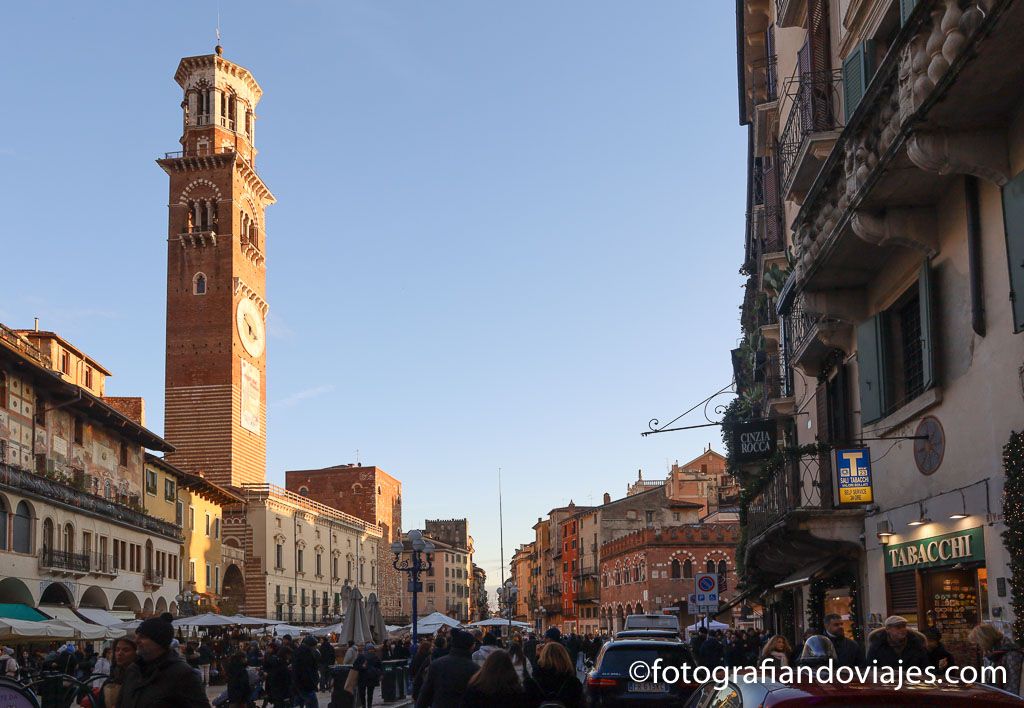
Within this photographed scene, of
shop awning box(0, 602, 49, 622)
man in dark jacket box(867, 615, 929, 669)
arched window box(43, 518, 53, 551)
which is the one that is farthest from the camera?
arched window box(43, 518, 53, 551)

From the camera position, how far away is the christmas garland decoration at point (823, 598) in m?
19.6

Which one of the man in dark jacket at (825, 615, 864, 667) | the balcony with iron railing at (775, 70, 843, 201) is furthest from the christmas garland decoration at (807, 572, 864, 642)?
the balcony with iron railing at (775, 70, 843, 201)

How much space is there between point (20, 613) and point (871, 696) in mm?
28880

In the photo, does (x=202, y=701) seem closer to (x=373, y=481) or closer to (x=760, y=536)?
(x=760, y=536)

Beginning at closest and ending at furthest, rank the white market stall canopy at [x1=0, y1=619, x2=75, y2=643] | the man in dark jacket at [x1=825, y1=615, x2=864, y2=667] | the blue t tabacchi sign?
the man in dark jacket at [x1=825, y1=615, x2=864, y2=667]
the blue t tabacchi sign
the white market stall canopy at [x1=0, y1=619, x2=75, y2=643]

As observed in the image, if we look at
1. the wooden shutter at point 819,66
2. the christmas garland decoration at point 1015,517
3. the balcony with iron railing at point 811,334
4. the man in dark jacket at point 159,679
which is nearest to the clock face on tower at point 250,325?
the balcony with iron railing at point 811,334

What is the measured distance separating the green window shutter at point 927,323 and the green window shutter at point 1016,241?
276 cm

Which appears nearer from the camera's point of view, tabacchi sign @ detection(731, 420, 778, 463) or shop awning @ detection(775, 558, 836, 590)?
shop awning @ detection(775, 558, 836, 590)

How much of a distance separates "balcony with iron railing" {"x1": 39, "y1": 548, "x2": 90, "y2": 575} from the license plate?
28042 mm

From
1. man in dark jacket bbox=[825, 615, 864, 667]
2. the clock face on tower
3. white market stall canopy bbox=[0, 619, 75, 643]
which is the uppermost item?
the clock face on tower

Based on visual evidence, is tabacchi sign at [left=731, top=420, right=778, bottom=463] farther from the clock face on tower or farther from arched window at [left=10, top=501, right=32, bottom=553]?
the clock face on tower

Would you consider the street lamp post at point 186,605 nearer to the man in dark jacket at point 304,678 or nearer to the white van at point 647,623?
the white van at point 647,623

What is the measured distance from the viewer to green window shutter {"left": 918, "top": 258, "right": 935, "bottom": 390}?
14.3 metres

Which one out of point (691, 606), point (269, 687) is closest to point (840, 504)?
point (269, 687)
